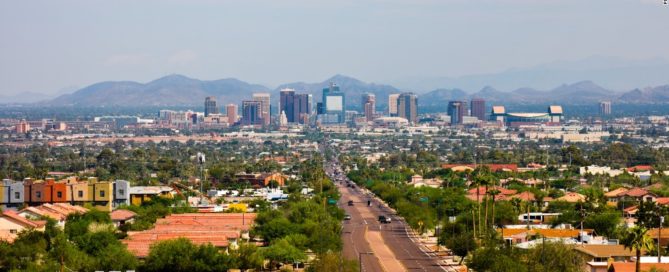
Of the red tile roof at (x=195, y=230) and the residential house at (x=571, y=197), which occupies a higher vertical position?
the red tile roof at (x=195, y=230)

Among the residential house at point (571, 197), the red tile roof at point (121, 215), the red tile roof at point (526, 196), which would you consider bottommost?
the red tile roof at point (526, 196)

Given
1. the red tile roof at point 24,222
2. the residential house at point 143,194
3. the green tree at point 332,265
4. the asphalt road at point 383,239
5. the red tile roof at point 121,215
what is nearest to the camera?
the green tree at point 332,265

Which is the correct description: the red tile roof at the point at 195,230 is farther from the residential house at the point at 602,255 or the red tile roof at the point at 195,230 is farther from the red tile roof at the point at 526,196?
the red tile roof at the point at 526,196

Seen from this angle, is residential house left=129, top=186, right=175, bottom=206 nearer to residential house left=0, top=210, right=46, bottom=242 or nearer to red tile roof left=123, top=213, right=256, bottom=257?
red tile roof left=123, top=213, right=256, bottom=257

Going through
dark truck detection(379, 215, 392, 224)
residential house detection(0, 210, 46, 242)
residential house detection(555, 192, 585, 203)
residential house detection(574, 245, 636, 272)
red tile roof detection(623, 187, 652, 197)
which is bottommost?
dark truck detection(379, 215, 392, 224)

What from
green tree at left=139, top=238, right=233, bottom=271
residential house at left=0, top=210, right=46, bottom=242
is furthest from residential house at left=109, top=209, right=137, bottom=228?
green tree at left=139, top=238, right=233, bottom=271

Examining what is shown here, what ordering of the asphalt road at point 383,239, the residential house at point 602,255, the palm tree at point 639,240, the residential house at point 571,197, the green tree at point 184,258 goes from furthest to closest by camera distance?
1. the residential house at point 571,197
2. the asphalt road at point 383,239
3. the residential house at point 602,255
4. the green tree at point 184,258
5. the palm tree at point 639,240

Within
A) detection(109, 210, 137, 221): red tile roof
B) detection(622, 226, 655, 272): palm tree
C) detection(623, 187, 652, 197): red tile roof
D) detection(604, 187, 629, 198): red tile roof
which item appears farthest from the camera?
detection(604, 187, 629, 198): red tile roof

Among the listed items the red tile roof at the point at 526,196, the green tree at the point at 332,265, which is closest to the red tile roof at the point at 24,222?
the green tree at the point at 332,265

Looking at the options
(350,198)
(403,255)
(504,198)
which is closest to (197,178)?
(350,198)

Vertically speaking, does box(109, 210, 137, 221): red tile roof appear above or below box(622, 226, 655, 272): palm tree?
below
